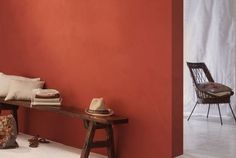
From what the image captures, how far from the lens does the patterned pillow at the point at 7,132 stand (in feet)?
12.8

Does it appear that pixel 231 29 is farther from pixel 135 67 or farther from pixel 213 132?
pixel 135 67

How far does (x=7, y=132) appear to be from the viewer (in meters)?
3.90

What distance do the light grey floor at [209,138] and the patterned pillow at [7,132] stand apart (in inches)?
70.7

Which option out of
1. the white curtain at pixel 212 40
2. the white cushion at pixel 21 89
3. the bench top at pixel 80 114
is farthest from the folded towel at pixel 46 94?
the white curtain at pixel 212 40

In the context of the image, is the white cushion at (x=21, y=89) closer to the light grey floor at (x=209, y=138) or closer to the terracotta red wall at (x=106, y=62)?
the terracotta red wall at (x=106, y=62)

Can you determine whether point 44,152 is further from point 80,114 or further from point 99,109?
point 99,109

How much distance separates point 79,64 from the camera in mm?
3967

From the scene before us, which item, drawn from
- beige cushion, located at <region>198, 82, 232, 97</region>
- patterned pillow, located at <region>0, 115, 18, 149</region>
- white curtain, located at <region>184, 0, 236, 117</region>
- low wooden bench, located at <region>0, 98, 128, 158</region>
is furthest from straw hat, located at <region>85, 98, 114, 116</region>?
white curtain, located at <region>184, 0, 236, 117</region>

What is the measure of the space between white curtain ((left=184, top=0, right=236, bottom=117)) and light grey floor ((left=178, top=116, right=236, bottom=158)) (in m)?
0.58

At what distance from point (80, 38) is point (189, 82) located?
2.53 metres

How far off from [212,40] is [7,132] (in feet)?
10.9

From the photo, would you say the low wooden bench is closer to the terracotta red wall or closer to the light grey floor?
the terracotta red wall

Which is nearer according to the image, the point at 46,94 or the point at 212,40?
the point at 46,94

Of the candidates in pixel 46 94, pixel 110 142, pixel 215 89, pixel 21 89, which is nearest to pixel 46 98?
pixel 46 94
